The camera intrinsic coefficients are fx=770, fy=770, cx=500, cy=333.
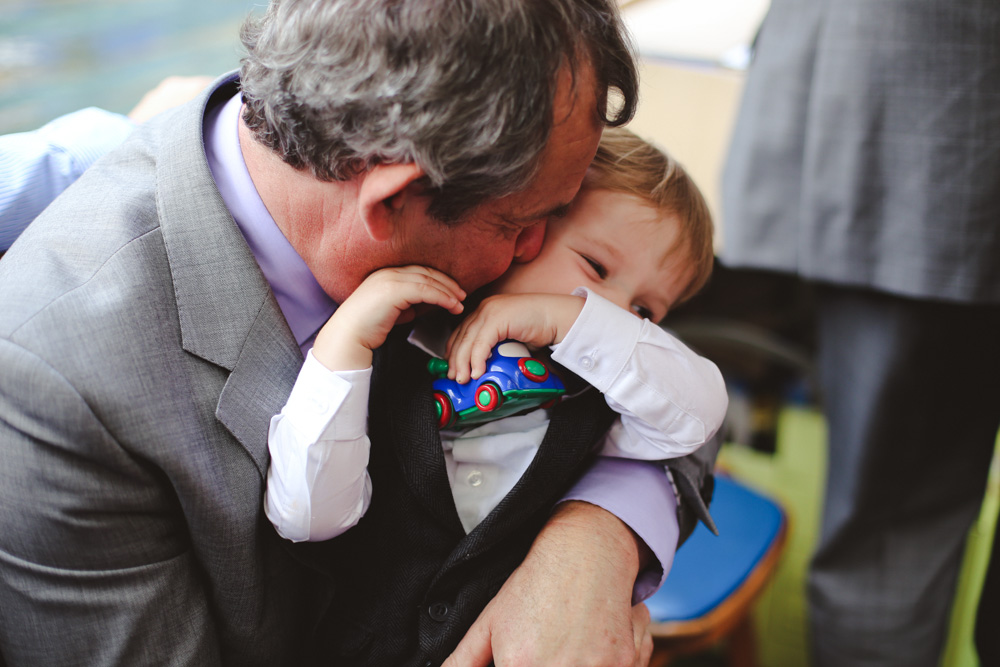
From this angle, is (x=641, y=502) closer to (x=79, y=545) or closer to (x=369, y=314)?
(x=369, y=314)

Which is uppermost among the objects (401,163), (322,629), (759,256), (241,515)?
(401,163)

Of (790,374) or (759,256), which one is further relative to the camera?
(790,374)

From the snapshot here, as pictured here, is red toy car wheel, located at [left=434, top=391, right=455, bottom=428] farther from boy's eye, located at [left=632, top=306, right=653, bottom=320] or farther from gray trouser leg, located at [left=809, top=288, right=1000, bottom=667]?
gray trouser leg, located at [left=809, top=288, right=1000, bottom=667]

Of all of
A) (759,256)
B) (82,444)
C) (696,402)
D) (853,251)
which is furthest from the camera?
(759,256)

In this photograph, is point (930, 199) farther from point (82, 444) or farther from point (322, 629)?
point (82, 444)

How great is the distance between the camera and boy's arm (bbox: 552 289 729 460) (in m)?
1.05

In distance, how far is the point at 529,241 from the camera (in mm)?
1135

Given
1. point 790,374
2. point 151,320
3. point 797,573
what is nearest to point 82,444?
point 151,320

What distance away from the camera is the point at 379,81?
893mm

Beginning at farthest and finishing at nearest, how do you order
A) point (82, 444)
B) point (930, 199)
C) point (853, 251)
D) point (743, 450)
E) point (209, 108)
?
point (743, 450), point (853, 251), point (930, 199), point (209, 108), point (82, 444)

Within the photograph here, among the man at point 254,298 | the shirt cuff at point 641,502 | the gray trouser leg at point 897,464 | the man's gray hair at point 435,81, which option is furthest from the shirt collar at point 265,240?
the gray trouser leg at point 897,464

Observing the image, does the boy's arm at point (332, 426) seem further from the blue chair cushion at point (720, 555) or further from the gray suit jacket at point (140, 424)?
the blue chair cushion at point (720, 555)

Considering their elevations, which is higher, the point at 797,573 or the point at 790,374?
the point at 790,374

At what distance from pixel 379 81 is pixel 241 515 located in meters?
0.55
